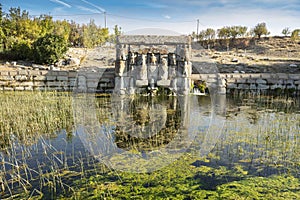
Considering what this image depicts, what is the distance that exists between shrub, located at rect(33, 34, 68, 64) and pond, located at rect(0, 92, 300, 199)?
7426mm

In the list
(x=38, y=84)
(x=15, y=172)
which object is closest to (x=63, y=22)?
(x=38, y=84)

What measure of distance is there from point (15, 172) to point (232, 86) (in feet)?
34.3

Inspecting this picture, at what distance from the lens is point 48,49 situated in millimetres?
14953

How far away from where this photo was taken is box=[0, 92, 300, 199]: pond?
3.59 meters

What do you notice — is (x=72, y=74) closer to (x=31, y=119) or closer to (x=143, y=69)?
(x=143, y=69)

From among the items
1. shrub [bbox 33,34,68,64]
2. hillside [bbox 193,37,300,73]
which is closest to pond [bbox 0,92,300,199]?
shrub [bbox 33,34,68,64]

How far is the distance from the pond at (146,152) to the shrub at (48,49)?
292 inches

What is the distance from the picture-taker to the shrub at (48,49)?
586 inches

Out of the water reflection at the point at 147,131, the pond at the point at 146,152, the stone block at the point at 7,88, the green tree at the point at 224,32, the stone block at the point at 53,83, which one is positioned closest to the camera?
the pond at the point at 146,152

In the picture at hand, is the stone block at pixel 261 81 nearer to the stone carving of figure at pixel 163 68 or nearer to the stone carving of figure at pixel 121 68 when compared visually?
the stone carving of figure at pixel 163 68

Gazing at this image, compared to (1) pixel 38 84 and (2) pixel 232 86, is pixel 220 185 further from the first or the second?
(1) pixel 38 84

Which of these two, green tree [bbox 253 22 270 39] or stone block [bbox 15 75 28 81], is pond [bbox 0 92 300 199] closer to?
stone block [bbox 15 75 28 81]

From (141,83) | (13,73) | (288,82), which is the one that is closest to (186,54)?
(141,83)

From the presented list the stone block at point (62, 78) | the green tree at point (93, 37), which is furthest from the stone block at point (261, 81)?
the green tree at point (93, 37)
